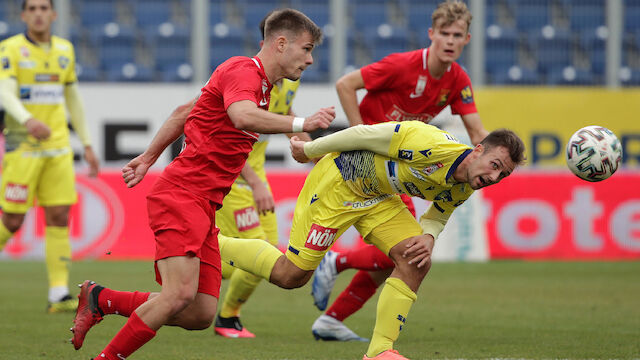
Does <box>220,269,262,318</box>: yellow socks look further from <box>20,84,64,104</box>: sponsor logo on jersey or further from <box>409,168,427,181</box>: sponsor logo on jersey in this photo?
<box>20,84,64,104</box>: sponsor logo on jersey

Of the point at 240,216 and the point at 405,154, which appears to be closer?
the point at 405,154

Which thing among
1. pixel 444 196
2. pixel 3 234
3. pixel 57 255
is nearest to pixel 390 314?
pixel 444 196

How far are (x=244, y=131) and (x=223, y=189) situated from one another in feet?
1.07

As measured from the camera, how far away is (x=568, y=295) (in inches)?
363

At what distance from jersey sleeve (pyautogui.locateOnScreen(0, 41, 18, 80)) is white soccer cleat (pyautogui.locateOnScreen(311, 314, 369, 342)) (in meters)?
3.64

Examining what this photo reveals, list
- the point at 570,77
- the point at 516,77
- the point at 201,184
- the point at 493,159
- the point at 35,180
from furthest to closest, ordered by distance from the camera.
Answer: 1. the point at 570,77
2. the point at 516,77
3. the point at 35,180
4. the point at 493,159
5. the point at 201,184

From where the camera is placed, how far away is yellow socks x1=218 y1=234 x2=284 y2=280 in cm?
548

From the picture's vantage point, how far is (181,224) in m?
4.44

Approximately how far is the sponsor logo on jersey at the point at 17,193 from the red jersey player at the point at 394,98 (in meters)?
2.96

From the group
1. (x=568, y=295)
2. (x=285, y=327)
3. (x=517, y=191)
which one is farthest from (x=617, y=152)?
(x=517, y=191)

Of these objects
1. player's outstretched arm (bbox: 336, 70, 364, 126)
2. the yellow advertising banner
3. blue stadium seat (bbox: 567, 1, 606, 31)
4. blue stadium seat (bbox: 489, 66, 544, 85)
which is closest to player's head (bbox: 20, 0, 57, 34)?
player's outstretched arm (bbox: 336, 70, 364, 126)

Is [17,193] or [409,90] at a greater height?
[409,90]

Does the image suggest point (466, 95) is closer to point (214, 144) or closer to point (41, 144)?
point (214, 144)

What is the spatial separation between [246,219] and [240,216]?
5cm
